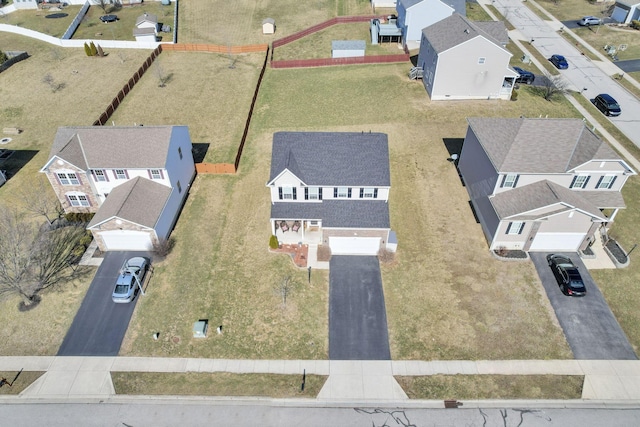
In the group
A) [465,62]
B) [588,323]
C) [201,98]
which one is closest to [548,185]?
[588,323]

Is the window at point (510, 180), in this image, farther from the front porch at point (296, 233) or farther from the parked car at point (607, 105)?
the parked car at point (607, 105)

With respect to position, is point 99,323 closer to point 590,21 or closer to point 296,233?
point 296,233

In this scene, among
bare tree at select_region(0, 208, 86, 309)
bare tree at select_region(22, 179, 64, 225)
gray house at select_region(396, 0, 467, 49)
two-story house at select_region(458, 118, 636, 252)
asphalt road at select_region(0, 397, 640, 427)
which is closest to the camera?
asphalt road at select_region(0, 397, 640, 427)

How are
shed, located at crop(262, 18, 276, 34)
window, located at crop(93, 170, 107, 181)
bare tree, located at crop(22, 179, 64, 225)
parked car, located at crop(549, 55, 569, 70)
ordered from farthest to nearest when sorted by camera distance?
shed, located at crop(262, 18, 276, 34) < parked car, located at crop(549, 55, 569, 70) < bare tree, located at crop(22, 179, 64, 225) < window, located at crop(93, 170, 107, 181)

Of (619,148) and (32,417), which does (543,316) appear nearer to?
(619,148)

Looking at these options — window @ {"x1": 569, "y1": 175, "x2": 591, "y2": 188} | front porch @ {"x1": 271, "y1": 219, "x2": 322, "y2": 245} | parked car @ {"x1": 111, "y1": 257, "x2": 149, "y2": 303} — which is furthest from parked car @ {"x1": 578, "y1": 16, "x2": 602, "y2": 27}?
parked car @ {"x1": 111, "y1": 257, "x2": 149, "y2": 303}

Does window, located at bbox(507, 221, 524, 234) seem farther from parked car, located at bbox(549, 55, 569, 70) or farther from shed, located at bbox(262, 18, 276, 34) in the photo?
shed, located at bbox(262, 18, 276, 34)

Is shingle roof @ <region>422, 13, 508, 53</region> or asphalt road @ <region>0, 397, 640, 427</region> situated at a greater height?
shingle roof @ <region>422, 13, 508, 53</region>
